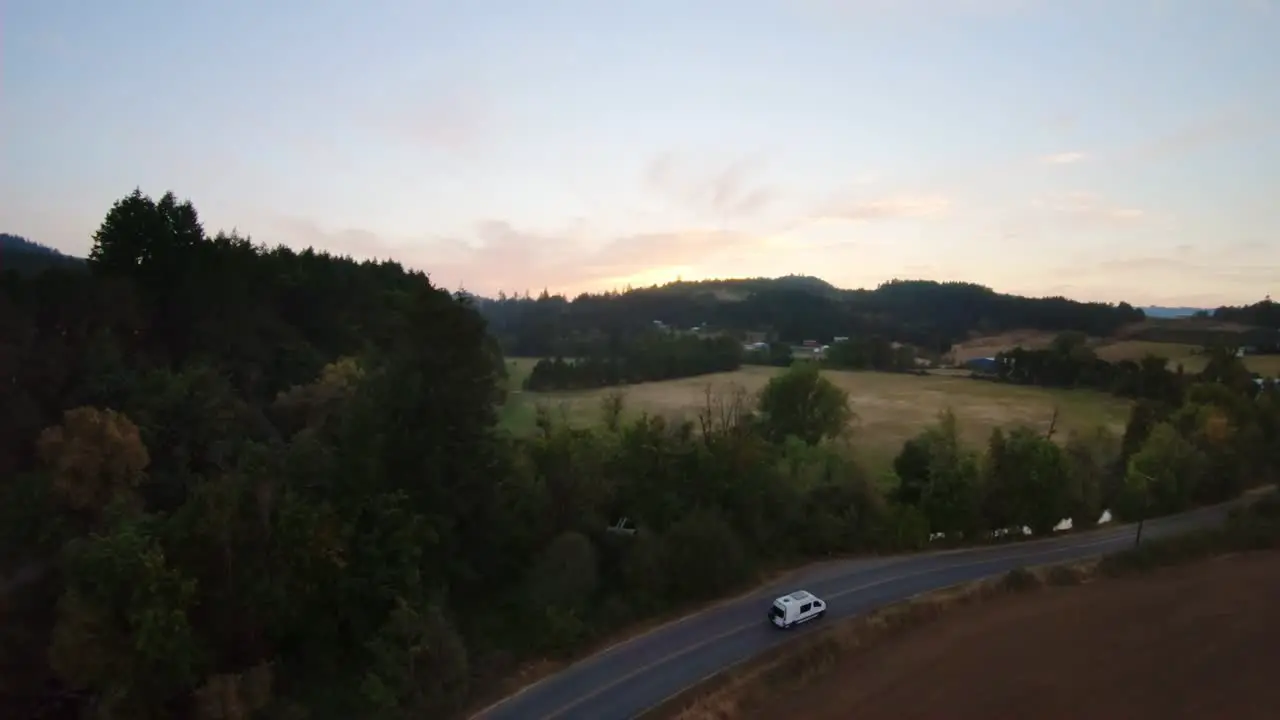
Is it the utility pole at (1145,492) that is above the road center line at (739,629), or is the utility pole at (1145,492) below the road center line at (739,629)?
above

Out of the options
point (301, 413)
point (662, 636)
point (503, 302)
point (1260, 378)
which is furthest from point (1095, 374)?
point (503, 302)

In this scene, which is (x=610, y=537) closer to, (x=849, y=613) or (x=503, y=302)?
(x=849, y=613)

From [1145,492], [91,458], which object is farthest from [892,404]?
[91,458]

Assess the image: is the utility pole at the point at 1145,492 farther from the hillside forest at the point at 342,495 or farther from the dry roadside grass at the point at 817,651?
the dry roadside grass at the point at 817,651

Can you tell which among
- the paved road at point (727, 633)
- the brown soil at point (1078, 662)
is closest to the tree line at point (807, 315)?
the paved road at point (727, 633)

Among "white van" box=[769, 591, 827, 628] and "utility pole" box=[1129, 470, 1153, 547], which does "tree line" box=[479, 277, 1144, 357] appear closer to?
"utility pole" box=[1129, 470, 1153, 547]

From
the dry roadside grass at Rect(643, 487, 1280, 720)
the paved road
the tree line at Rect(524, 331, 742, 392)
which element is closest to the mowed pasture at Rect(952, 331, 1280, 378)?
the tree line at Rect(524, 331, 742, 392)
